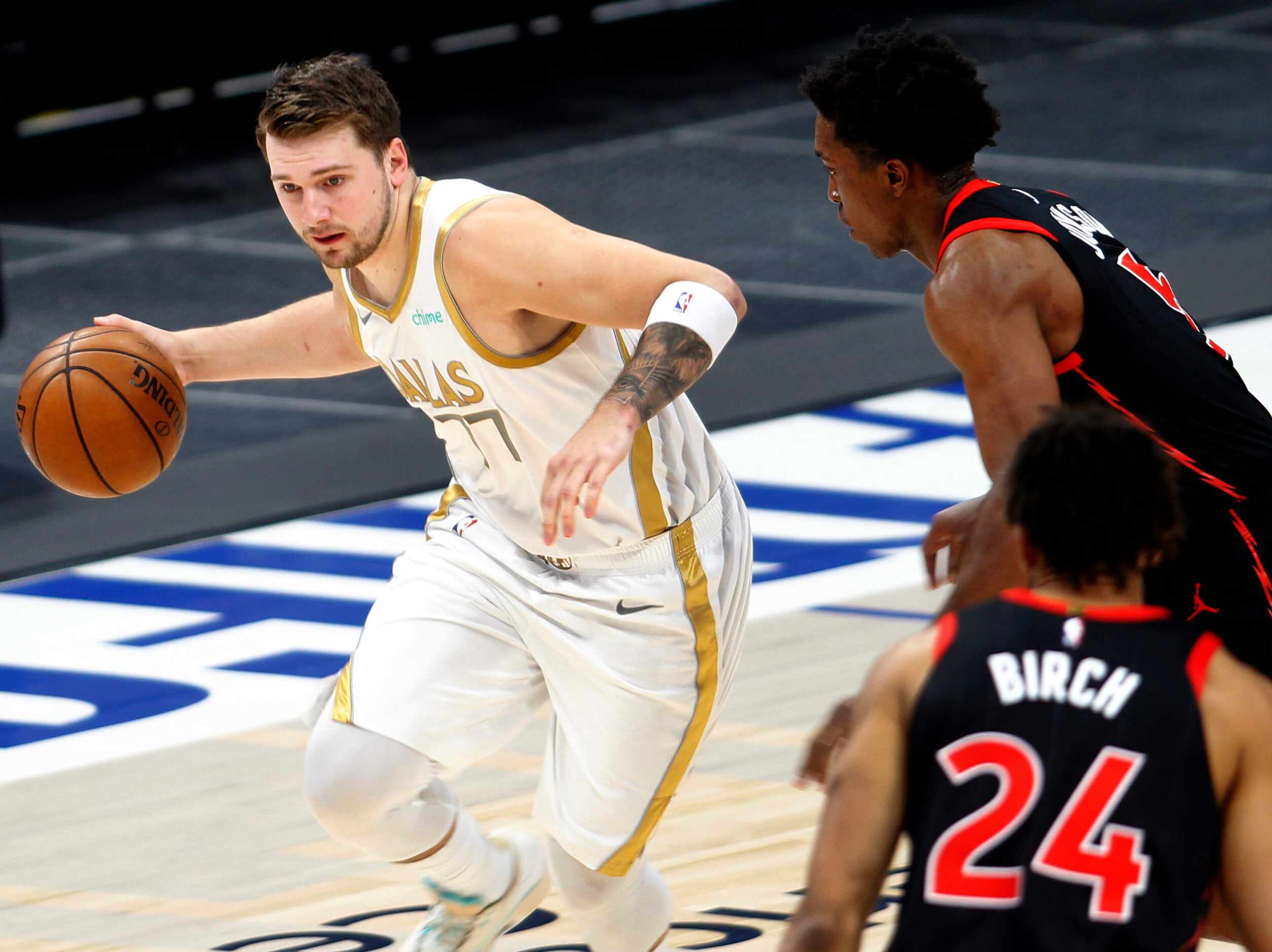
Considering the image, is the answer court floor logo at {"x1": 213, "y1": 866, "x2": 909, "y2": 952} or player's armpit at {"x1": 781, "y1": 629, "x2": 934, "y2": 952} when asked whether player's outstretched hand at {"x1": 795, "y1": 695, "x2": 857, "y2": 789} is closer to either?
player's armpit at {"x1": 781, "y1": 629, "x2": 934, "y2": 952}

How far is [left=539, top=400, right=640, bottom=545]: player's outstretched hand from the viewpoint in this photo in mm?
3246

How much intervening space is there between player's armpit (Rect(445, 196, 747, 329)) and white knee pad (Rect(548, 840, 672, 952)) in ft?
3.28

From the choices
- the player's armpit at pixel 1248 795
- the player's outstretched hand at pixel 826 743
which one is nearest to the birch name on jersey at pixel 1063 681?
the player's armpit at pixel 1248 795

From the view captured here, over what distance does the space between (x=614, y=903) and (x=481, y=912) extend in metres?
0.24

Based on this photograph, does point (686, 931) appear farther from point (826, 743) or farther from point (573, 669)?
point (826, 743)

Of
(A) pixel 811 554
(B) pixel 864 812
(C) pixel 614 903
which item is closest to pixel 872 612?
(A) pixel 811 554

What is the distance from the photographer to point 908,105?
3.51 m

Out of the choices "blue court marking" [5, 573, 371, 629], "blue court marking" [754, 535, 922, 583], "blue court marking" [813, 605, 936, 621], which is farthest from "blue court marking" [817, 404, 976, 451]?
"blue court marking" [5, 573, 371, 629]

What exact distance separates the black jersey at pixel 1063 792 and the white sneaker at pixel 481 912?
1.59 meters

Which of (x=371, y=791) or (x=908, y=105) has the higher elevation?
(x=908, y=105)

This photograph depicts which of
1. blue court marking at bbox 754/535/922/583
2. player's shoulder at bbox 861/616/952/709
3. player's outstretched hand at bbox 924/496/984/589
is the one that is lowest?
player's shoulder at bbox 861/616/952/709

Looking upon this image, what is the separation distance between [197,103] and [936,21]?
4.43 metres

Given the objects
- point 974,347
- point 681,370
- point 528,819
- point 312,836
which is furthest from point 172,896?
point 974,347

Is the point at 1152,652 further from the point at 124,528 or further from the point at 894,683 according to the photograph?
the point at 124,528
